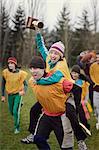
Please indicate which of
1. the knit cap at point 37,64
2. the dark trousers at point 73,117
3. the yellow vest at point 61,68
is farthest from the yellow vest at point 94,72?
the knit cap at point 37,64

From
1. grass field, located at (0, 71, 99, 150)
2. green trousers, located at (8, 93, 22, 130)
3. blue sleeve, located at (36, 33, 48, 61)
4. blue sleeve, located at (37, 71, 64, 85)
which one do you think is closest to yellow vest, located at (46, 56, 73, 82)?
blue sleeve, located at (37, 71, 64, 85)

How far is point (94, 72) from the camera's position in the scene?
955 cm

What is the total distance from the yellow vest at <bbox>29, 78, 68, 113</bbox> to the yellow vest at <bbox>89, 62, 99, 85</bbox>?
3833mm

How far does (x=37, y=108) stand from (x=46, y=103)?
144 centimetres

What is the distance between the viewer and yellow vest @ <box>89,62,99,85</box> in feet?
31.1

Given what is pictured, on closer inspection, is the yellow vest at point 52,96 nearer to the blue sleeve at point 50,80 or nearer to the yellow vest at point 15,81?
the blue sleeve at point 50,80

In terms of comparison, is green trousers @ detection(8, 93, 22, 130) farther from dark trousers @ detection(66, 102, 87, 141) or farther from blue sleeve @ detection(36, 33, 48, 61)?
dark trousers @ detection(66, 102, 87, 141)

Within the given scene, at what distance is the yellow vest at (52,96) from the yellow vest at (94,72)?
3.83 meters

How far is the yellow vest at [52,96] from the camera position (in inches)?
221

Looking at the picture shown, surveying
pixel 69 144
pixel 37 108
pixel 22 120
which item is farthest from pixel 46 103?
pixel 22 120

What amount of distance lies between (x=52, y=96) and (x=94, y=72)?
13.3 feet

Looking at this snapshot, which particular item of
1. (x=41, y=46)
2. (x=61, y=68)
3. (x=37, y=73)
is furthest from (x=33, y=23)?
(x=37, y=73)

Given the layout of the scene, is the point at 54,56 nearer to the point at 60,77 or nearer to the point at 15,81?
the point at 60,77

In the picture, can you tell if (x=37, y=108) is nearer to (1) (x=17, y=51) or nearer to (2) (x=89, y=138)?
(2) (x=89, y=138)
